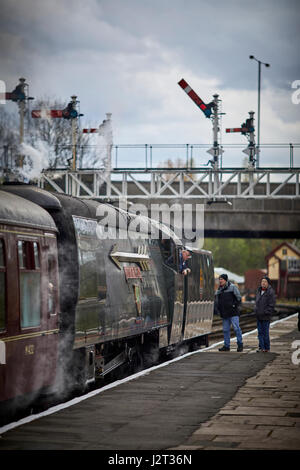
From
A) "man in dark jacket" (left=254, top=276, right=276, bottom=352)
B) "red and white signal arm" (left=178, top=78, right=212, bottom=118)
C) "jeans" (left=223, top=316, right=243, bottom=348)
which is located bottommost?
"jeans" (left=223, top=316, right=243, bottom=348)

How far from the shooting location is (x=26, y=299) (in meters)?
9.45

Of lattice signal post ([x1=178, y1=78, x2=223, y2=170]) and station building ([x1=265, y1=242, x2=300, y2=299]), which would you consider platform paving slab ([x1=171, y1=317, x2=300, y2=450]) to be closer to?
lattice signal post ([x1=178, y1=78, x2=223, y2=170])

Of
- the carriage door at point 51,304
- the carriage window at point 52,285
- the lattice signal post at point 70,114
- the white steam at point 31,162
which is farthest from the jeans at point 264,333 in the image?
the lattice signal post at point 70,114

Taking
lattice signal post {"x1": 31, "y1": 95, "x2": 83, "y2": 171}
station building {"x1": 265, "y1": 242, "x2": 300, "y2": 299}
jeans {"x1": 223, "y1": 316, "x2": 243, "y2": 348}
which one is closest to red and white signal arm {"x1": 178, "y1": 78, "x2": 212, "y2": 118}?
lattice signal post {"x1": 31, "y1": 95, "x2": 83, "y2": 171}

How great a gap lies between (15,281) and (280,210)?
85.5ft

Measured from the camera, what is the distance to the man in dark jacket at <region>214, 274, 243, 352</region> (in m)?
18.3

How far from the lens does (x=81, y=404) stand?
9938 mm

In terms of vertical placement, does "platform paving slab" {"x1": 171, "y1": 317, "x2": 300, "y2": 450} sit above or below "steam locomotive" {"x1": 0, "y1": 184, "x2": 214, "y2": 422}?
below

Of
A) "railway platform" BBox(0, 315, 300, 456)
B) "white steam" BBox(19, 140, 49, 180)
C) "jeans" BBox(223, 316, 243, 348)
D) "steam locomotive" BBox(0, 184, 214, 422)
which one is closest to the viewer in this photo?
"railway platform" BBox(0, 315, 300, 456)

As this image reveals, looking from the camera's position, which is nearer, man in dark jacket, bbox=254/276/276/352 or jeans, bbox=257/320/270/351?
man in dark jacket, bbox=254/276/276/352

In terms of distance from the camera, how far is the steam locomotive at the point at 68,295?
913cm

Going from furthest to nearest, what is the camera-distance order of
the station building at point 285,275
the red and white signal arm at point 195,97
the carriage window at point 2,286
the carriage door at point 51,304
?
1. the station building at point 285,275
2. the red and white signal arm at point 195,97
3. the carriage door at point 51,304
4. the carriage window at point 2,286

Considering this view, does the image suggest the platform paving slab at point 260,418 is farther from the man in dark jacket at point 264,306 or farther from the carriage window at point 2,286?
the man in dark jacket at point 264,306

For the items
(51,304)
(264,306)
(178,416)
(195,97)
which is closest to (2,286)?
(51,304)
